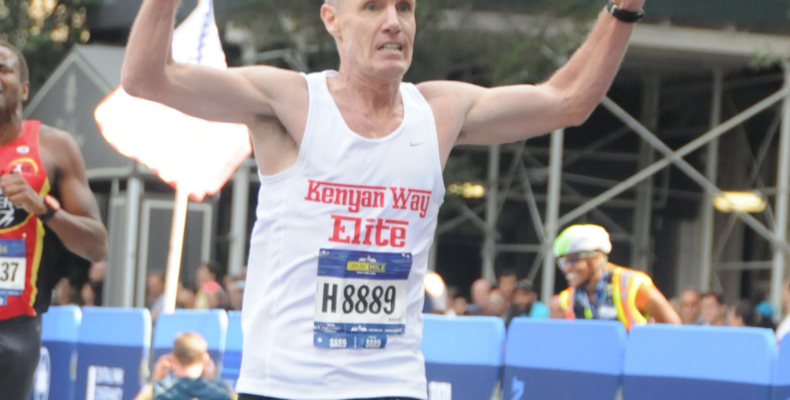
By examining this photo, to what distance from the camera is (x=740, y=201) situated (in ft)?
75.9

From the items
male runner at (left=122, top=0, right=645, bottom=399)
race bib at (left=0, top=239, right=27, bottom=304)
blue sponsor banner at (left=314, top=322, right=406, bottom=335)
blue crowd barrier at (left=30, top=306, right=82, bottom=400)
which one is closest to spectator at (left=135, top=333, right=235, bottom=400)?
blue crowd barrier at (left=30, top=306, right=82, bottom=400)

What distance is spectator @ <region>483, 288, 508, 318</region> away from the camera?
1245 cm

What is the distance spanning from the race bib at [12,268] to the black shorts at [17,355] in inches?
4.4

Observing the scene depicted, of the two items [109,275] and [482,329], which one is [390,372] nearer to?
[482,329]

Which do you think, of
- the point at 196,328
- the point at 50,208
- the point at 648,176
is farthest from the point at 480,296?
the point at 648,176

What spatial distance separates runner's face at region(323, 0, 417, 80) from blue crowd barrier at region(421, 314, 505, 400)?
3.97 m

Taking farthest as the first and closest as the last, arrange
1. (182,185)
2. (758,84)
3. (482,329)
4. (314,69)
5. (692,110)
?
(692,110) < (758,84) < (314,69) < (182,185) < (482,329)

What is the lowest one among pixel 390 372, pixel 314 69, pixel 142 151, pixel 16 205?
pixel 390 372

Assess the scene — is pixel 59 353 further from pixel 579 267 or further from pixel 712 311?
pixel 712 311

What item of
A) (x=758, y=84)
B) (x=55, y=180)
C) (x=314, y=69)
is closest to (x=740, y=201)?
(x=758, y=84)

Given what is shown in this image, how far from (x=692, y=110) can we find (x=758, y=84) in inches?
72.7

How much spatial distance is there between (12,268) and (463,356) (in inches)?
115

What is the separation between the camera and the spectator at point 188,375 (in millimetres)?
6207

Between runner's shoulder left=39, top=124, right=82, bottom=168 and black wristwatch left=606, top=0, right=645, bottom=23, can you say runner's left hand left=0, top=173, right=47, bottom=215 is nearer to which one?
runner's shoulder left=39, top=124, right=82, bottom=168
